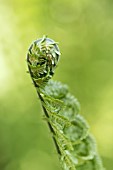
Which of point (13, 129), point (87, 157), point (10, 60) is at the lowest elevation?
point (87, 157)

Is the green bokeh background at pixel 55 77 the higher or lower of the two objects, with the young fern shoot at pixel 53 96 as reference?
higher

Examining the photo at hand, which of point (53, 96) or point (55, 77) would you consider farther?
point (55, 77)

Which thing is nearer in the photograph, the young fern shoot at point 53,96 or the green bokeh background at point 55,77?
the young fern shoot at point 53,96

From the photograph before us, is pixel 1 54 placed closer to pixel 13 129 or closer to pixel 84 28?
pixel 13 129

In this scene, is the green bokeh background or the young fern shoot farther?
the green bokeh background

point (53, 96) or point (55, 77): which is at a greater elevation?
point (55, 77)

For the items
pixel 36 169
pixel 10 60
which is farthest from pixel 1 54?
pixel 36 169

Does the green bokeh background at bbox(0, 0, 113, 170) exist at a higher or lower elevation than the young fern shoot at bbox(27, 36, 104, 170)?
higher

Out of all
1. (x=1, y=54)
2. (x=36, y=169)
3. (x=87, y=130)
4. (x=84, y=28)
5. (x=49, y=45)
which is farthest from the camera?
(x=84, y=28)
